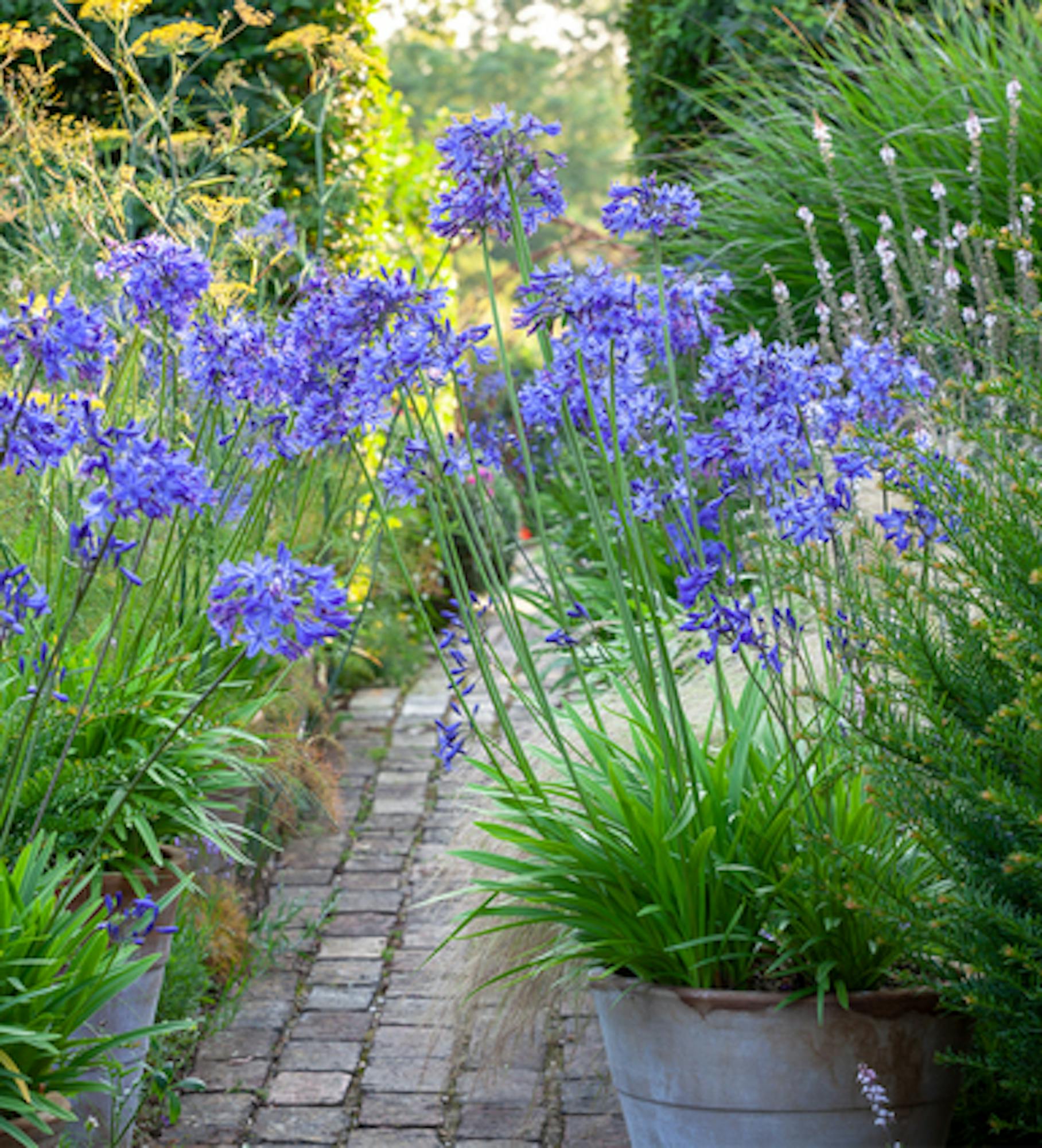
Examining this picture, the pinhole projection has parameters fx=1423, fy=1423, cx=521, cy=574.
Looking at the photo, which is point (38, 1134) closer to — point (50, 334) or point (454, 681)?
point (454, 681)

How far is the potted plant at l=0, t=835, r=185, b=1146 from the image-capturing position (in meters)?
2.21

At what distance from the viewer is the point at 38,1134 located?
2258 mm

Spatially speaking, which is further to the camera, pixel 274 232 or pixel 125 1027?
pixel 274 232

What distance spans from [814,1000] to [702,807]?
370mm

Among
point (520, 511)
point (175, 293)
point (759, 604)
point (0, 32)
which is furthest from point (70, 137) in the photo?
point (520, 511)

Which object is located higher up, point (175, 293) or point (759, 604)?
point (175, 293)

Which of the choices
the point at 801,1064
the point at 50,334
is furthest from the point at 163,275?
the point at 801,1064

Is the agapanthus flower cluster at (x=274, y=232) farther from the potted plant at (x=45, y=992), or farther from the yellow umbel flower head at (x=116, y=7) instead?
the potted plant at (x=45, y=992)

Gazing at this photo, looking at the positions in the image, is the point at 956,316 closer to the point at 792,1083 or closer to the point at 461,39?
the point at 792,1083

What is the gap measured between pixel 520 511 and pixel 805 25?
126 inches

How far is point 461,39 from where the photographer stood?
34.1 metres

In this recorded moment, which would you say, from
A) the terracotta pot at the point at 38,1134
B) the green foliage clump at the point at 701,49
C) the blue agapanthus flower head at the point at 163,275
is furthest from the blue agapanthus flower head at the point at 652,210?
the green foliage clump at the point at 701,49

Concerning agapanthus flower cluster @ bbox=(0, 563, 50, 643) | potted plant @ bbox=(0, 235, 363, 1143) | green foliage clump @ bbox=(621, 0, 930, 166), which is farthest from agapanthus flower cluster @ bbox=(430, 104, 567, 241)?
green foliage clump @ bbox=(621, 0, 930, 166)

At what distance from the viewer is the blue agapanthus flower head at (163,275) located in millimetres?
2953
